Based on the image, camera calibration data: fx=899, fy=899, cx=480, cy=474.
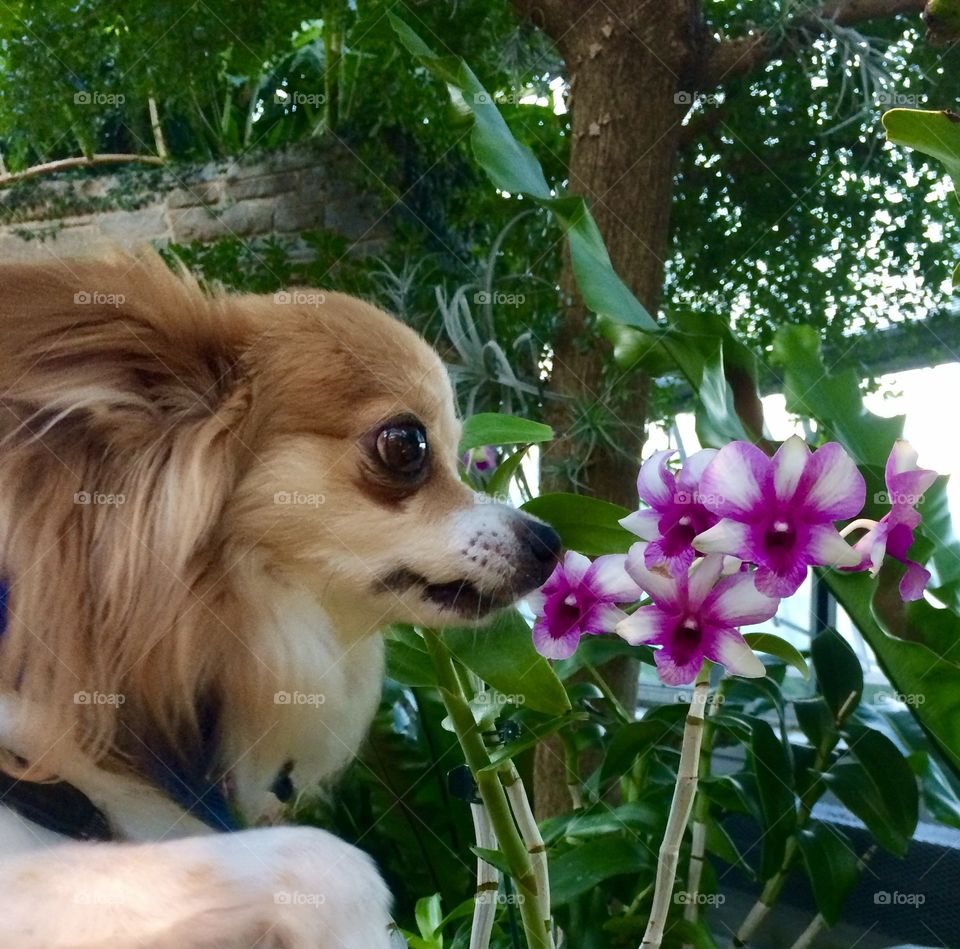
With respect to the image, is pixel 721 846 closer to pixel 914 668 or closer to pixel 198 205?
pixel 914 668

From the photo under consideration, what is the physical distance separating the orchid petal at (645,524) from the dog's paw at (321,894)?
260 millimetres

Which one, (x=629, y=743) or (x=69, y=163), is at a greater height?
(x=69, y=163)

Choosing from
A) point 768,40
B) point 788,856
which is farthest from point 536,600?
point 768,40

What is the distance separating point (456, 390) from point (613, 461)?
18cm

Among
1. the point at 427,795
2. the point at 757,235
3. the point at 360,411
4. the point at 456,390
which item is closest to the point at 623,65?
the point at 757,235

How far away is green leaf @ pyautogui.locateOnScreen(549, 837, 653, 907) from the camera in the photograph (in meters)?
0.67

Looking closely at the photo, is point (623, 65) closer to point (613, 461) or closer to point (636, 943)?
point (613, 461)

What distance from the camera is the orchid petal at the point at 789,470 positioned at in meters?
0.55

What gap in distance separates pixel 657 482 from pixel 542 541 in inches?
3.4

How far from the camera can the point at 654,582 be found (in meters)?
0.59

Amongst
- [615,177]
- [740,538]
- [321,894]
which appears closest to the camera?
[321,894]

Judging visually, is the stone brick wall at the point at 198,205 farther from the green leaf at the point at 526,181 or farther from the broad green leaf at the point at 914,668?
the broad green leaf at the point at 914,668

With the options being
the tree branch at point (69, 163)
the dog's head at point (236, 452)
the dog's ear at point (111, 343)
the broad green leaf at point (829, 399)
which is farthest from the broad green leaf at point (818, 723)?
the tree branch at point (69, 163)

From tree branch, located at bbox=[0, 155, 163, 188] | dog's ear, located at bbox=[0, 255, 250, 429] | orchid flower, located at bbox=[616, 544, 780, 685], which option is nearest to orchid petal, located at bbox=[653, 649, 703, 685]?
orchid flower, located at bbox=[616, 544, 780, 685]
